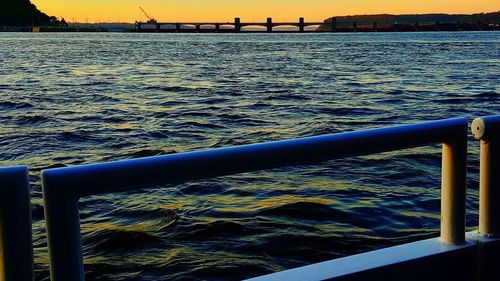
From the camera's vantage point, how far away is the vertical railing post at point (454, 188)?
86.7 inches

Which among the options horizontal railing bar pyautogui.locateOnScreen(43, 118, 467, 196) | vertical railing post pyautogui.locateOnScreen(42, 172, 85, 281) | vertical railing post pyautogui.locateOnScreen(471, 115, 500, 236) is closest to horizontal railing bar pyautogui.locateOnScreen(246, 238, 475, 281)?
vertical railing post pyautogui.locateOnScreen(471, 115, 500, 236)

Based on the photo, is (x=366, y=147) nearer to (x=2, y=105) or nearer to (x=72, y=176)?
(x=72, y=176)

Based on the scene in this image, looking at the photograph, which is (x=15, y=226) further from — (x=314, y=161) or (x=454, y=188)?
(x=454, y=188)

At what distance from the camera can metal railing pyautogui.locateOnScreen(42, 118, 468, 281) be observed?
1614 millimetres

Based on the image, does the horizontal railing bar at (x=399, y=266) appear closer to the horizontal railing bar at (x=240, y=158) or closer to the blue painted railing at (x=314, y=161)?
the blue painted railing at (x=314, y=161)

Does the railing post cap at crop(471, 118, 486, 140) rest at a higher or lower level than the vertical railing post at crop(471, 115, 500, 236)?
higher

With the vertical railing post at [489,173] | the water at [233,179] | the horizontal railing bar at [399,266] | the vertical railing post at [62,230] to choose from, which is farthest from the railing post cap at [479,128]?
the water at [233,179]

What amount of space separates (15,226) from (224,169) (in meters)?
0.57

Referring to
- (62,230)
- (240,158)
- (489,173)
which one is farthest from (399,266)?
(62,230)

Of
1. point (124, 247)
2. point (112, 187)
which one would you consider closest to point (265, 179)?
point (124, 247)

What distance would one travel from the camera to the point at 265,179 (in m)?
10.2

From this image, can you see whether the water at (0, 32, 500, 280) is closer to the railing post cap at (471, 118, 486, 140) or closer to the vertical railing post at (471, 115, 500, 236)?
the vertical railing post at (471, 115, 500, 236)

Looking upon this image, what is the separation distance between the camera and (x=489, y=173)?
7.54ft

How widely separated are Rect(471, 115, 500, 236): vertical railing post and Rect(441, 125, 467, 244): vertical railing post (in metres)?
0.08
